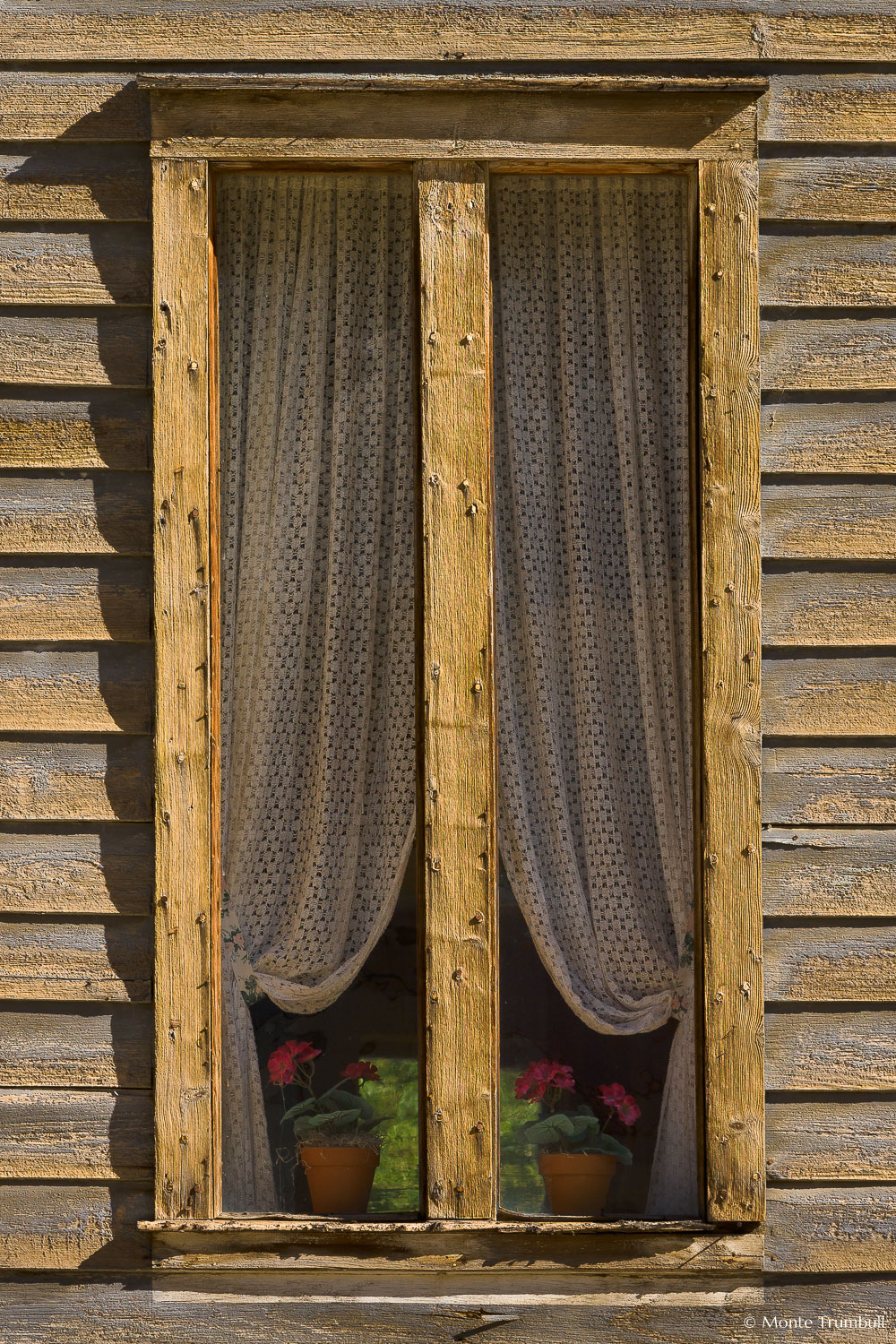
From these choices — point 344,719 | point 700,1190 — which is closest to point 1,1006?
point 344,719

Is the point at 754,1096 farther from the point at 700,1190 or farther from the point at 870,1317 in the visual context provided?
the point at 870,1317

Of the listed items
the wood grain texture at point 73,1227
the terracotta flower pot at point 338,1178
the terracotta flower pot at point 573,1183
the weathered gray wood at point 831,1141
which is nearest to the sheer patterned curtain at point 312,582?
the terracotta flower pot at point 338,1178

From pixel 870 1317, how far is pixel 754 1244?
29 centimetres

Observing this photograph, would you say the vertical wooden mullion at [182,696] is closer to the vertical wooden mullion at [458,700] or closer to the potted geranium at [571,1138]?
the vertical wooden mullion at [458,700]

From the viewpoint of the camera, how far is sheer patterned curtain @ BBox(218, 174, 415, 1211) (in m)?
2.77

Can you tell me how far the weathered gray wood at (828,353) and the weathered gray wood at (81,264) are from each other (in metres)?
1.34

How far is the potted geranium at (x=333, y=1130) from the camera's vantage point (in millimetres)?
2682

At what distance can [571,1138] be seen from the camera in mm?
2699

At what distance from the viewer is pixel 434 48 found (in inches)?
107

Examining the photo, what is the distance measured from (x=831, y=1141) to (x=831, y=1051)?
18 centimetres

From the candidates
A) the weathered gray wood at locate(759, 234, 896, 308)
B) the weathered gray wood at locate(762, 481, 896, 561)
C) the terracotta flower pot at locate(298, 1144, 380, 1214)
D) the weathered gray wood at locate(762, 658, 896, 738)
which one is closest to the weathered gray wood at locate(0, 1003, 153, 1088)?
the terracotta flower pot at locate(298, 1144, 380, 1214)

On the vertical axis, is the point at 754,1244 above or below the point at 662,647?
below

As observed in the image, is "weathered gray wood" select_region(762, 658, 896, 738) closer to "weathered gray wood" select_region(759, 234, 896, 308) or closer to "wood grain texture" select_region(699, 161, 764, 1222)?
"wood grain texture" select_region(699, 161, 764, 1222)

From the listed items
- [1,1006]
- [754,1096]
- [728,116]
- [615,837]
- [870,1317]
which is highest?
[728,116]
